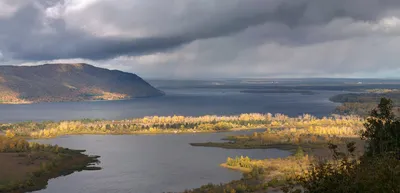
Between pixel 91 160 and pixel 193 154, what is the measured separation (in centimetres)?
3395

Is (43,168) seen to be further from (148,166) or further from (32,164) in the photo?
(148,166)

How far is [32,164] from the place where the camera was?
404 ft

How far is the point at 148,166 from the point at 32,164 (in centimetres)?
3284

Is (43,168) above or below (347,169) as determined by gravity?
below

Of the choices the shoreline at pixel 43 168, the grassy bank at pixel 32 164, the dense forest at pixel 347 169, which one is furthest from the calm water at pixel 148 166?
the dense forest at pixel 347 169

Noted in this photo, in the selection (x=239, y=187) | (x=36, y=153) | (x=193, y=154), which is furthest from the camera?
(x=193, y=154)

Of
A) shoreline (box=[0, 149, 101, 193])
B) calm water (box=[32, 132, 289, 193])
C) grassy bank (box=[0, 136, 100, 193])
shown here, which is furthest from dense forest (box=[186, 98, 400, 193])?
grassy bank (box=[0, 136, 100, 193])

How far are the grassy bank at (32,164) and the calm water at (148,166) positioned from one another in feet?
14.7

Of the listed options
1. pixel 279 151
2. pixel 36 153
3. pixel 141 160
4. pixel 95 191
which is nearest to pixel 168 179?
pixel 95 191

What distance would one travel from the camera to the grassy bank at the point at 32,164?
340ft

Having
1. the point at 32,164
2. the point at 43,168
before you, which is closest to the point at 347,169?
the point at 43,168

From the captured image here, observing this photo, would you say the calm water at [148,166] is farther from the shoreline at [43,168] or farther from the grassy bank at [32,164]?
the grassy bank at [32,164]

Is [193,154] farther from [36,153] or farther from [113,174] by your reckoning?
[36,153]

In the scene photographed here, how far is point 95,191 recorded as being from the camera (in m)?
95.6
